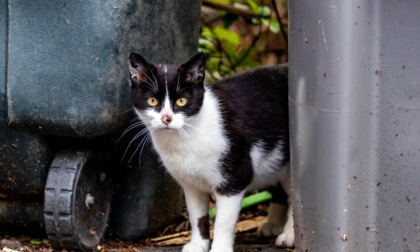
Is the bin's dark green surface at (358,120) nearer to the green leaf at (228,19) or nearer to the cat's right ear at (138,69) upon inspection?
the cat's right ear at (138,69)

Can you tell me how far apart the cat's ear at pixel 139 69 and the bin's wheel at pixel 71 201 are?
39cm

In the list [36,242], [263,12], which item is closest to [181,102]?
[36,242]

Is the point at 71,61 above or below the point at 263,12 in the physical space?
below

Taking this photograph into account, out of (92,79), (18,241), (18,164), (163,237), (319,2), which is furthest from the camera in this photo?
(163,237)

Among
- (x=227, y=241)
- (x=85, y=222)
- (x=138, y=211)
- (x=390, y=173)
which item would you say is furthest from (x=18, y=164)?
(x=390, y=173)

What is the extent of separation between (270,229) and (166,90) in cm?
97

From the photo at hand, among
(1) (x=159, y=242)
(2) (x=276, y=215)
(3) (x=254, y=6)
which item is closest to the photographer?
(1) (x=159, y=242)

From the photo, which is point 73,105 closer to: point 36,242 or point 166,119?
point 166,119

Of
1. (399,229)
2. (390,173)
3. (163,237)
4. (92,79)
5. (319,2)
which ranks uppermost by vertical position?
(319,2)

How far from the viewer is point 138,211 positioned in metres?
3.39

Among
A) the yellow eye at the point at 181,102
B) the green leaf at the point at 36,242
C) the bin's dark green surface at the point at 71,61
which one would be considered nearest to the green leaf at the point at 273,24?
the bin's dark green surface at the point at 71,61

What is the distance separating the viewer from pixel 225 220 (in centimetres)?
304

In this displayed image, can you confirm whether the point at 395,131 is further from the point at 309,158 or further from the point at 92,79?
the point at 92,79

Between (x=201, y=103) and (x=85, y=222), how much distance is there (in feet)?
2.16
